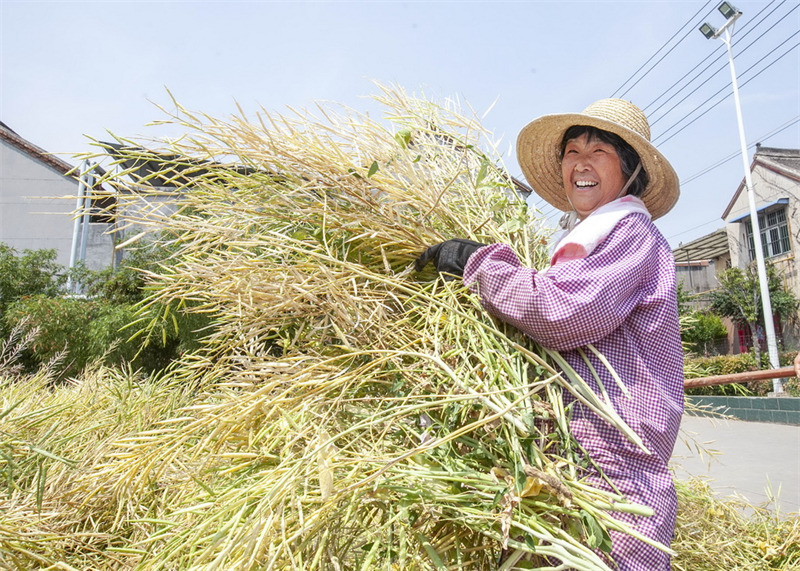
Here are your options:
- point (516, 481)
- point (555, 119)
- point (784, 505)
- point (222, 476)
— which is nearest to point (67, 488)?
point (222, 476)

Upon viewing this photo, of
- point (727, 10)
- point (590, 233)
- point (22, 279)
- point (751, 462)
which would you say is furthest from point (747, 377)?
point (727, 10)

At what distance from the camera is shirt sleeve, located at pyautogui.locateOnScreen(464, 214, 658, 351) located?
3.82ft

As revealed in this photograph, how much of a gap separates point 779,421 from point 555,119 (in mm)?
9642

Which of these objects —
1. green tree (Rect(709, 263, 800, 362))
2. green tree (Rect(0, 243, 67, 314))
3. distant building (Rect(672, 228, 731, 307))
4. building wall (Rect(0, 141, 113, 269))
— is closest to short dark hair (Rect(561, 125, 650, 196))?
green tree (Rect(0, 243, 67, 314))

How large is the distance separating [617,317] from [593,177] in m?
0.55

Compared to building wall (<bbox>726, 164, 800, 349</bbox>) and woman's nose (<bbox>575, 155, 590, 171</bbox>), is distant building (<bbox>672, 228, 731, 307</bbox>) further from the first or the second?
woman's nose (<bbox>575, 155, 590, 171</bbox>)

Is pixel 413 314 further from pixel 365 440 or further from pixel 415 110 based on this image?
pixel 415 110

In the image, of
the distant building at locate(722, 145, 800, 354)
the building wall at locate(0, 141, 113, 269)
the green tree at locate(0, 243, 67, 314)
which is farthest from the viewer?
the building wall at locate(0, 141, 113, 269)

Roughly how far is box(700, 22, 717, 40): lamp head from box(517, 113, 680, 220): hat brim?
1633cm

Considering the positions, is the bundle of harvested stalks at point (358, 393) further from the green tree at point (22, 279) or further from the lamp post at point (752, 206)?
the lamp post at point (752, 206)

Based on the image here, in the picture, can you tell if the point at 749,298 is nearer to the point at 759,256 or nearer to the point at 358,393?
the point at 759,256

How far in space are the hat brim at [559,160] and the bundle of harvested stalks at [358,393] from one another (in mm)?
169

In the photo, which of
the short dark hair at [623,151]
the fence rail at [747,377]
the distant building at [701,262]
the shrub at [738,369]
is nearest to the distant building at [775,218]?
the distant building at [701,262]

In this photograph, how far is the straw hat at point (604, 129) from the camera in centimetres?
153
